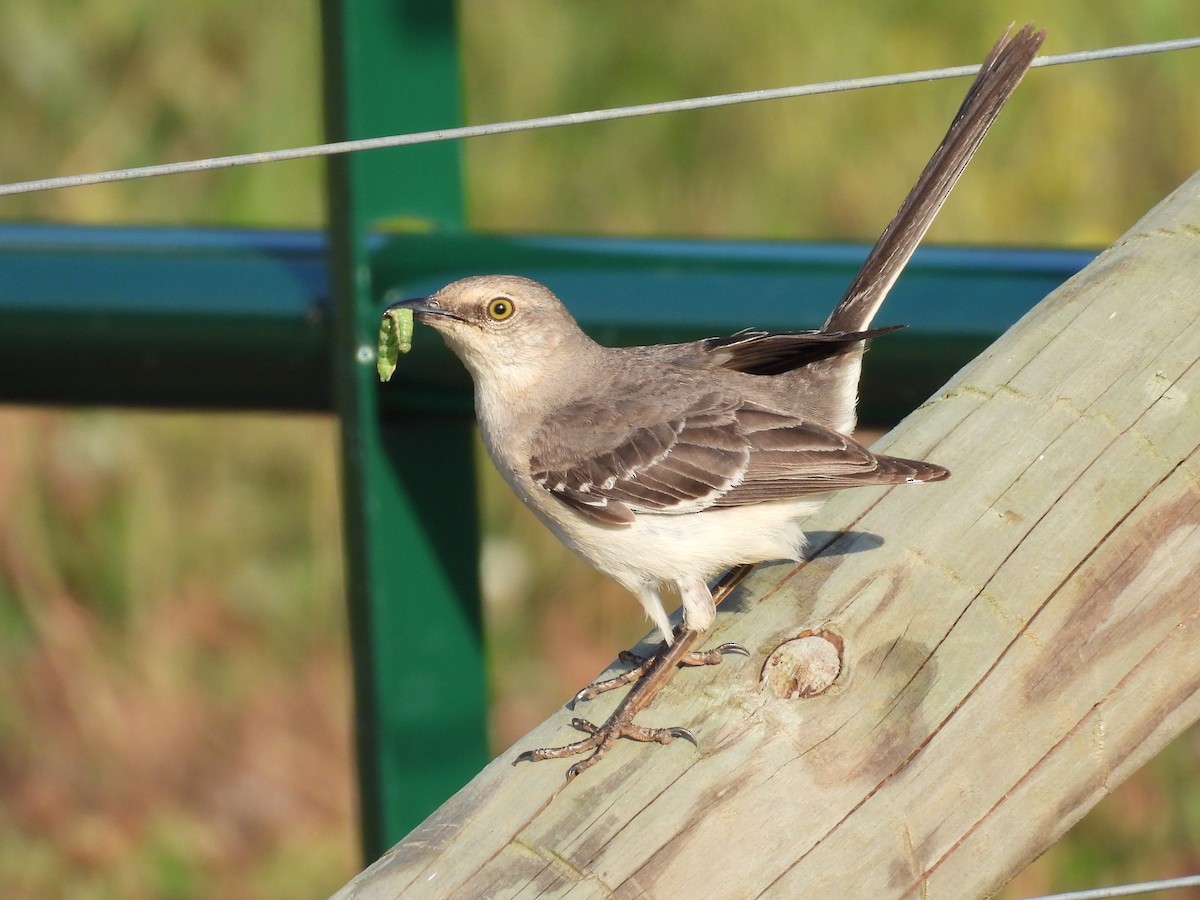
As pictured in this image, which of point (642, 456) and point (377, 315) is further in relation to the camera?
point (377, 315)

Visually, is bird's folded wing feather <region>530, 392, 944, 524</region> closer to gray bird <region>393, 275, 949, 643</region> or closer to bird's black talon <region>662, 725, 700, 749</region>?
gray bird <region>393, 275, 949, 643</region>

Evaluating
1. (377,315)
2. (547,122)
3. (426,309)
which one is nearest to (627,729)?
(547,122)

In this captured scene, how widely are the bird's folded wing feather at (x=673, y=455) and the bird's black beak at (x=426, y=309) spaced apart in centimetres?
35

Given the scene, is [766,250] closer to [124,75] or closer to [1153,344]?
[1153,344]

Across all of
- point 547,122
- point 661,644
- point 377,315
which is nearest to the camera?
point 547,122

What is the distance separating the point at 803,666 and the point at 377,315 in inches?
83.3

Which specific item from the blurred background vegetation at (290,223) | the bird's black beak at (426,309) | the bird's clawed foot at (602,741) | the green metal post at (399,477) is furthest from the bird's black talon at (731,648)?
the blurred background vegetation at (290,223)

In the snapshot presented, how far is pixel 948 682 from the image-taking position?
7.18 feet

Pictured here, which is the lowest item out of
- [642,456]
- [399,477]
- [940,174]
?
[399,477]

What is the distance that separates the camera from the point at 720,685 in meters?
2.24

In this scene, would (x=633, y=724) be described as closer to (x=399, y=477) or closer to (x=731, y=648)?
(x=731, y=648)

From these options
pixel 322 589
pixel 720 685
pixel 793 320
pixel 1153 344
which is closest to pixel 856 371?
pixel 793 320

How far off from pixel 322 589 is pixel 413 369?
3.51 meters

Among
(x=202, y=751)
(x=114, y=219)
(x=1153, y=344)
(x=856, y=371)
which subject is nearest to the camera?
(x=1153, y=344)
